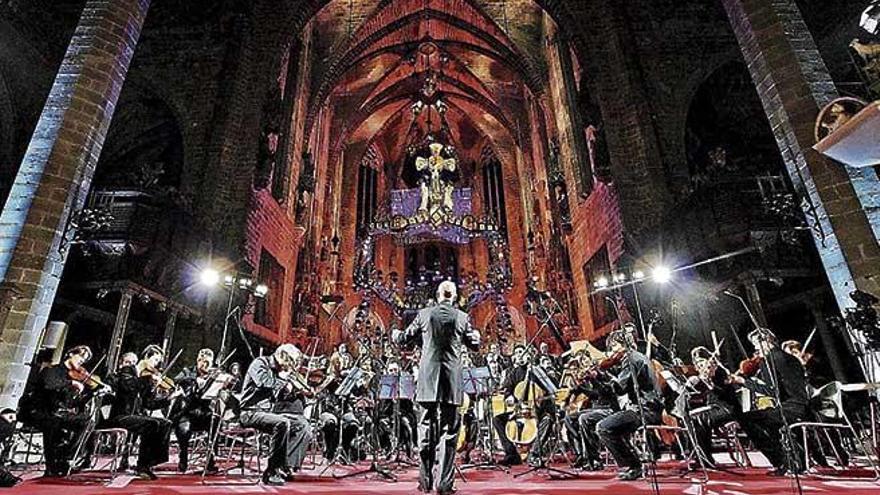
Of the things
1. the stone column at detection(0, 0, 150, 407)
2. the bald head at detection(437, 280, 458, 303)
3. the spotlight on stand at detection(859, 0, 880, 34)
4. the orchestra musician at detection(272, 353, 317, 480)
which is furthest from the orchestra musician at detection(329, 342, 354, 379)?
the spotlight on stand at detection(859, 0, 880, 34)

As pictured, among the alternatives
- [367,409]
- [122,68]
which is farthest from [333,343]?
[122,68]

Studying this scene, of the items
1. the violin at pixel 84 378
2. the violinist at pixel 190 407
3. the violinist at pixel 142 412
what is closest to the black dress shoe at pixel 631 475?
the violinist at pixel 190 407

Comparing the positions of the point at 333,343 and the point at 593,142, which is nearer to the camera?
the point at 593,142

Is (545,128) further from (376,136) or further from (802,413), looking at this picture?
(802,413)

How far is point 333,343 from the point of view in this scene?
20.0 meters

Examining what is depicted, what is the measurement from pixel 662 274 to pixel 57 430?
388 inches

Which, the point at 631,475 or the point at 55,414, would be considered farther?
the point at 55,414

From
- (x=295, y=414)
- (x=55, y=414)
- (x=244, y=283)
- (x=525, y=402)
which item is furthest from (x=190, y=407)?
(x=244, y=283)

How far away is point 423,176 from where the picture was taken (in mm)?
20125

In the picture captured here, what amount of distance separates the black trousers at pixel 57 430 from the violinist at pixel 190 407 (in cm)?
96

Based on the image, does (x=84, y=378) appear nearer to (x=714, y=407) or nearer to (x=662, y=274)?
(x=714, y=407)

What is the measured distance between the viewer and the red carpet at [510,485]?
11.7ft

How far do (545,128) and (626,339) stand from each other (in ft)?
54.1

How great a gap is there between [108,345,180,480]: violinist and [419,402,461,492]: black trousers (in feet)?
9.77
